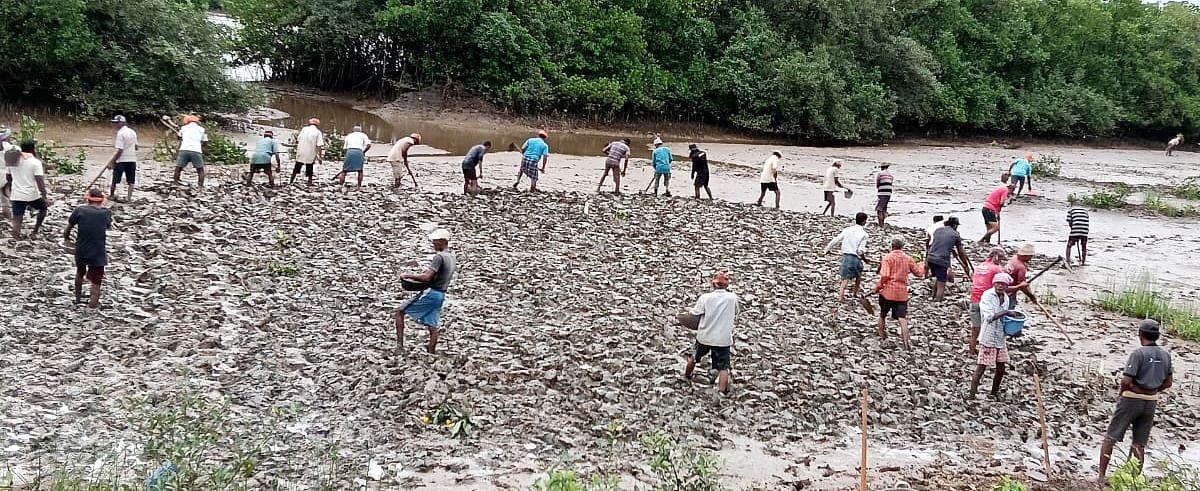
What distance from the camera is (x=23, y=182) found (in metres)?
13.2

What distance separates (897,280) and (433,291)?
241 inches

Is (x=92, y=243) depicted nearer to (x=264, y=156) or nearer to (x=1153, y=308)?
(x=264, y=156)

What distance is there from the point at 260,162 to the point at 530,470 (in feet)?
40.8

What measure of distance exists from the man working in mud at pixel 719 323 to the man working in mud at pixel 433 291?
2.87 m

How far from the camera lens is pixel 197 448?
298 inches

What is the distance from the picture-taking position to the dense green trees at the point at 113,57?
25656 mm

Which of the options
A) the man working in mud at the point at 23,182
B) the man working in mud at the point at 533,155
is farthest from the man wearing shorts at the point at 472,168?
the man working in mud at the point at 23,182

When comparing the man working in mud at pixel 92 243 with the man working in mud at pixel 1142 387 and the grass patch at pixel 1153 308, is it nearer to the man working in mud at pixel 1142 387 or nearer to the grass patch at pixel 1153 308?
the man working in mud at pixel 1142 387

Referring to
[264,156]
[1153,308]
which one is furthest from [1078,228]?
[264,156]

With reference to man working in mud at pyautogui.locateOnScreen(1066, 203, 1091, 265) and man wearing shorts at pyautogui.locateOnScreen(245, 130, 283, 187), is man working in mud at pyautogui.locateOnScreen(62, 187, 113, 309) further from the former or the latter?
man working in mud at pyautogui.locateOnScreen(1066, 203, 1091, 265)

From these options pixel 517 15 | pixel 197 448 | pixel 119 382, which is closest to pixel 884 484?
pixel 197 448

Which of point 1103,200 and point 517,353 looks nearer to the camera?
point 517,353

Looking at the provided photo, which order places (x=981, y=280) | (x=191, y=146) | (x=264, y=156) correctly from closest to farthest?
1. (x=981, y=280)
2. (x=191, y=146)
3. (x=264, y=156)

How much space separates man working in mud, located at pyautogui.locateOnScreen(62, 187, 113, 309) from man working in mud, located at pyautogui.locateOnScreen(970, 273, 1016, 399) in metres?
10.5
